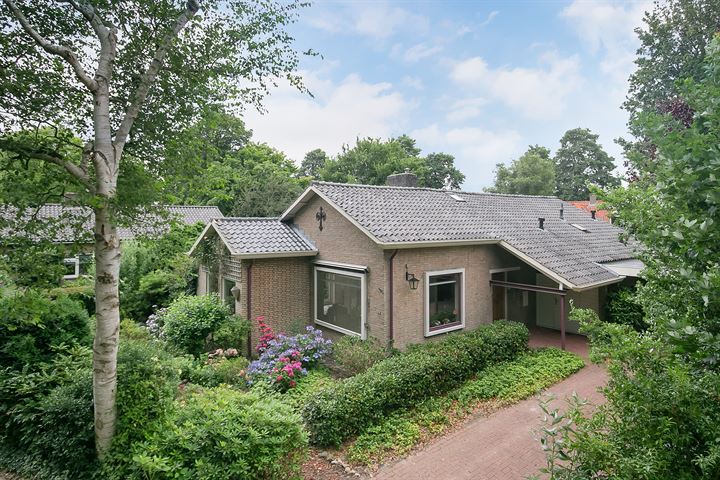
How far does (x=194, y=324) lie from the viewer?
34.7 feet

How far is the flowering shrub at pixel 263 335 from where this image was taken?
10141 millimetres

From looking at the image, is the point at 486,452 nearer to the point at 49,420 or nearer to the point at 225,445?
the point at 225,445

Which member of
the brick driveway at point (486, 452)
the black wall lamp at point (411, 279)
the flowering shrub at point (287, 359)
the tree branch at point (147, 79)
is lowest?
the brick driveway at point (486, 452)

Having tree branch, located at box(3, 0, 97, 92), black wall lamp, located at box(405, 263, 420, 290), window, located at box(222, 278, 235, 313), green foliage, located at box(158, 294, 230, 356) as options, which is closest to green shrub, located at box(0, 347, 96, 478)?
tree branch, located at box(3, 0, 97, 92)

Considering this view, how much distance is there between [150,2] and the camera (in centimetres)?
500

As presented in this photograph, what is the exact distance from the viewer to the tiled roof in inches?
422

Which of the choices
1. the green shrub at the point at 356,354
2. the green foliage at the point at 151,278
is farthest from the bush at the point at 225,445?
the green foliage at the point at 151,278

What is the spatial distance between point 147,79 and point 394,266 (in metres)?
6.55

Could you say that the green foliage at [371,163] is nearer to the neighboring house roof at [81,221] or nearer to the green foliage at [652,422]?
the neighboring house roof at [81,221]

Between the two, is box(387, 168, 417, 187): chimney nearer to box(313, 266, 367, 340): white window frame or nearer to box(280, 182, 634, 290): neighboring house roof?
box(280, 182, 634, 290): neighboring house roof

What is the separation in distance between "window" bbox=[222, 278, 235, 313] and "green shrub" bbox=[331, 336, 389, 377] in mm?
3987

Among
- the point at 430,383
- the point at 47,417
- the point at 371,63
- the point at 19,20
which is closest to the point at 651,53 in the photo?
the point at 371,63

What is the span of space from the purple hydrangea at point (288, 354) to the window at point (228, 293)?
241 cm

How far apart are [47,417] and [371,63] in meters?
12.8
